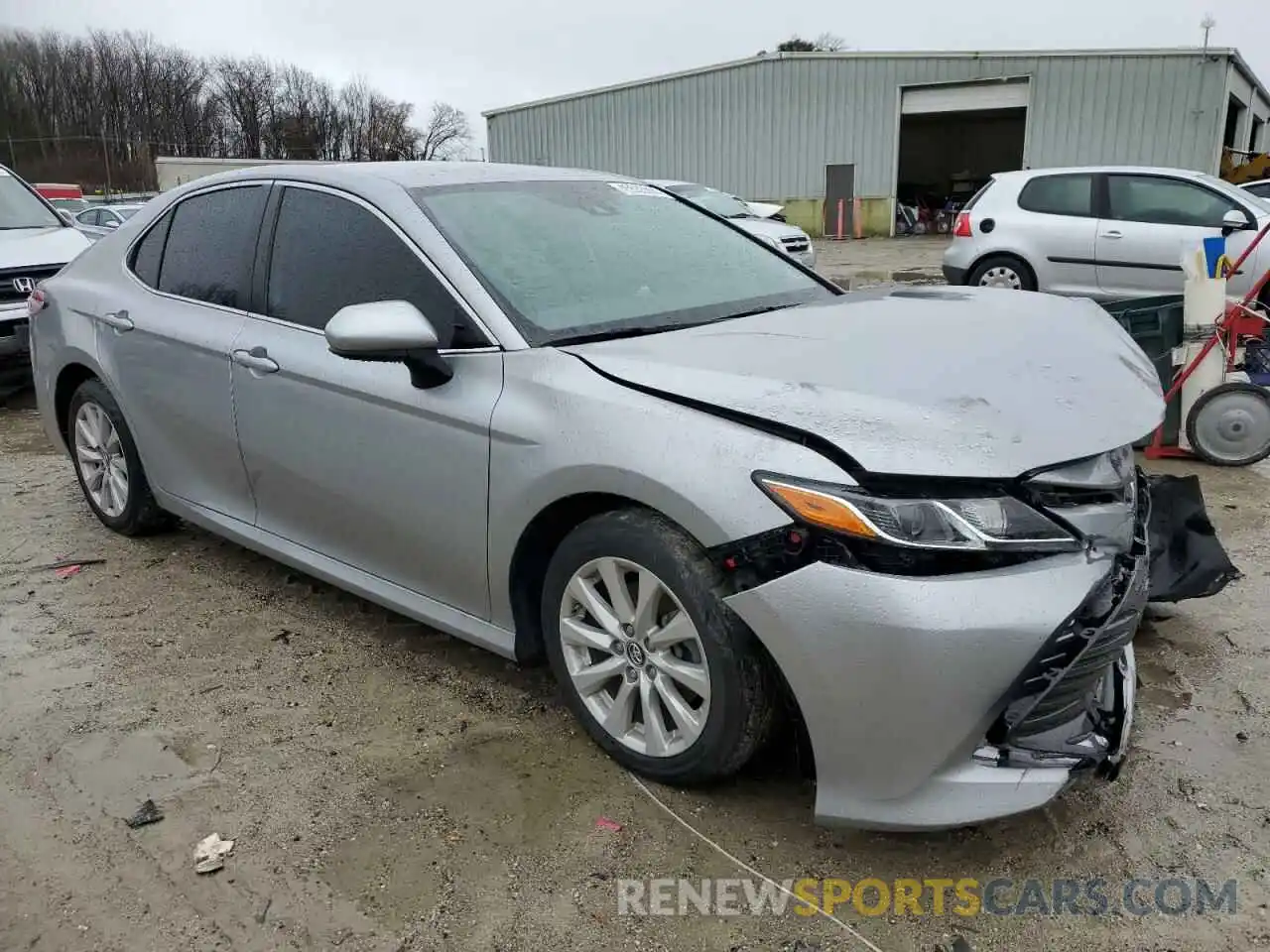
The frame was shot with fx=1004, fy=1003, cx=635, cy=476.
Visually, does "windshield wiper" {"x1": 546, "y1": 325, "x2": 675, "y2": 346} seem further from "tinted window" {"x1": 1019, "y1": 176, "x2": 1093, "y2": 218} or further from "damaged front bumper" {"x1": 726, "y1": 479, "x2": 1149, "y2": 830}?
"tinted window" {"x1": 1019, "y1": 176, "x2": 1093, "y2": 218}

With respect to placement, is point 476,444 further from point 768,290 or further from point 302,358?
point 768,290

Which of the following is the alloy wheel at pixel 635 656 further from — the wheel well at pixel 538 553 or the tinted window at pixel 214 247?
the tinted window at pixel 214 247

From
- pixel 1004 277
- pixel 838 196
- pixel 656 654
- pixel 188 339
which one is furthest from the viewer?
pixel 838 196

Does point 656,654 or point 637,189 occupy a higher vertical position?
point 637,189

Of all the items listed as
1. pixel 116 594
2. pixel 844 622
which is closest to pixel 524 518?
pixel 844 622

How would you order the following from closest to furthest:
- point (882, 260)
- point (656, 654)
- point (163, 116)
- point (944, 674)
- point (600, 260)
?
point (944, 674)
point (656, 654)
point (600, 260)
point (882, 260)
point (163, 116)

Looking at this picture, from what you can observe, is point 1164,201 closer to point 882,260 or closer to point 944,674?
point 944,674

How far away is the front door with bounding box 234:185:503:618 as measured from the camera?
279cm

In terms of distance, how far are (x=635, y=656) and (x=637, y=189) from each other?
1919mm

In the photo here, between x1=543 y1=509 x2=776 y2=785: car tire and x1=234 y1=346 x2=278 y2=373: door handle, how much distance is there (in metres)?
1.31

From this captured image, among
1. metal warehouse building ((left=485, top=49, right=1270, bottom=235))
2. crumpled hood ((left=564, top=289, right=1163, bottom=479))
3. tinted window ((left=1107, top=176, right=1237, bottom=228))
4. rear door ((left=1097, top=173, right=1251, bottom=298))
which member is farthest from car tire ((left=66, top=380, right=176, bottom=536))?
metal warehouse building ((left=485, top=49, right=1270, bottom=235))

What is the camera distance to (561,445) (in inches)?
98.7

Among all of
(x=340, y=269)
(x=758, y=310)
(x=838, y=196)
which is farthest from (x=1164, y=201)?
(x=838, y=196)

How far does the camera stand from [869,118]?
86.4ft
